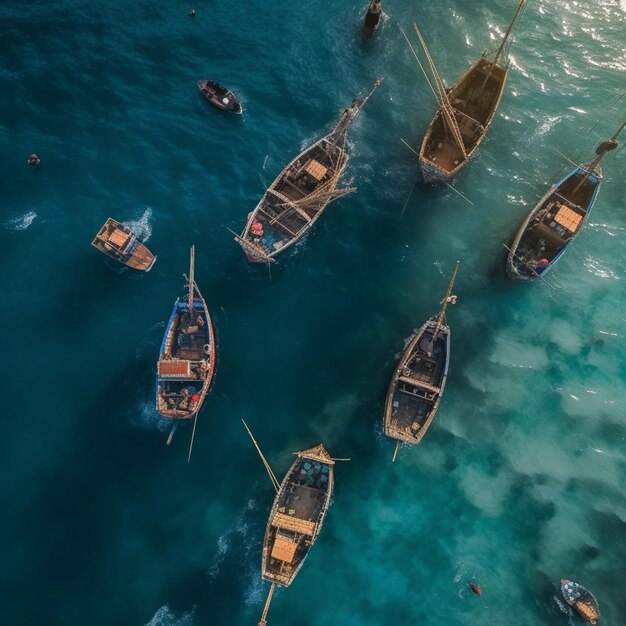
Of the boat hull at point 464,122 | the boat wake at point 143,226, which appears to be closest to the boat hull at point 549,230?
the boat hull at point 464,122

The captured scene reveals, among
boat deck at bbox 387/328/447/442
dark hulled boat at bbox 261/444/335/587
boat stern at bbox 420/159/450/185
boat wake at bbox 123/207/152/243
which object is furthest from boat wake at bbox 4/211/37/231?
boat deck at bbox 387/328/447/442

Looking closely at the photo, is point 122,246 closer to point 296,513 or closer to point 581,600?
point 296,513

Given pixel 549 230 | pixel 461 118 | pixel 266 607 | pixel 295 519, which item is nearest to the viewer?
pixel 266 607

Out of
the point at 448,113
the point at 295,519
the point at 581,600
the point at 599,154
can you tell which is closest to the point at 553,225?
the point at 599,154

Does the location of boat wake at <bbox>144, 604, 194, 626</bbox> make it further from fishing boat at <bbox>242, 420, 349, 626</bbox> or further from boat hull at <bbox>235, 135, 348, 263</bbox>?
boat hull at <bbox>235, 135, 348, 263</bbox>

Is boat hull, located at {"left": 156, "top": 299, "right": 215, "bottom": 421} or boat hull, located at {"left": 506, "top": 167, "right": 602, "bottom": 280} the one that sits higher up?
boat hull, located at {"left": 506, "top": 167, "right": 602, "bottom": 280}
